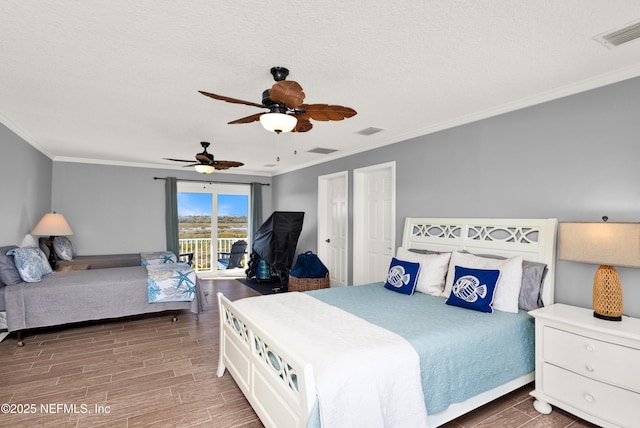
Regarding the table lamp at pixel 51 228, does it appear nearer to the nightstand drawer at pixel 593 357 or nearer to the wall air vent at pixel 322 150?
the wall air vent at pixel 322 150

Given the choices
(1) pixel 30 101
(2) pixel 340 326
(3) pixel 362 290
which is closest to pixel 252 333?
(2) pixel 340 326

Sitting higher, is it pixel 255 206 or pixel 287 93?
pixel 287 93

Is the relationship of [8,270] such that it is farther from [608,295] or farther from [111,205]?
[608,295]

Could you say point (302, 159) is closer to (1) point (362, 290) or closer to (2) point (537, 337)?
(1) point (362, 290)

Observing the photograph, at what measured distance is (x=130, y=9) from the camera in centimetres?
174

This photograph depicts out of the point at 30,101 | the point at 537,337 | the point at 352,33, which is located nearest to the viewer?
the point at 352,33

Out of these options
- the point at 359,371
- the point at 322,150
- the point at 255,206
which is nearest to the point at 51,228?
the point at 255,206

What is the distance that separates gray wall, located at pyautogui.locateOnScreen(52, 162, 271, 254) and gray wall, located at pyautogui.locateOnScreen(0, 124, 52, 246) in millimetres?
643

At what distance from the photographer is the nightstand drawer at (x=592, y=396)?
6.58 ft

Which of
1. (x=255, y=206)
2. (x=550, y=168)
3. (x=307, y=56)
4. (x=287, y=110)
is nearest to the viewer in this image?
(x=307, y=56)

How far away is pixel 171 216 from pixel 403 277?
5314 millimetres

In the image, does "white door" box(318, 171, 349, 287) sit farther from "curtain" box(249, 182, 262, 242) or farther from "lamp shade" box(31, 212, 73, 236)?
"lamp shade" box(31, 212, 73, 236)

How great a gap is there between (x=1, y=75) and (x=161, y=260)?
12.1 feet

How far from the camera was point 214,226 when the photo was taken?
761 cm
